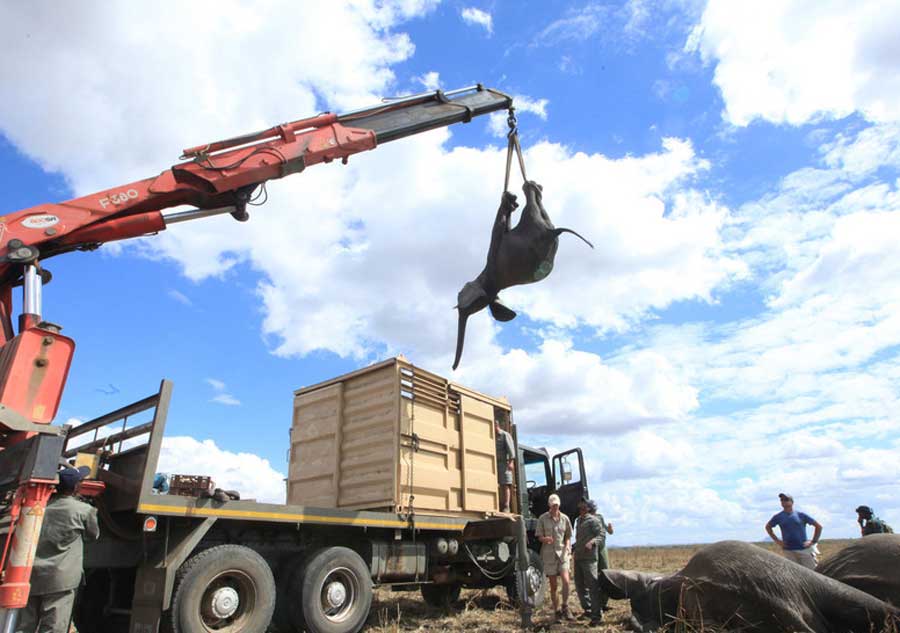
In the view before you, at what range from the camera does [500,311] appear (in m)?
7.88

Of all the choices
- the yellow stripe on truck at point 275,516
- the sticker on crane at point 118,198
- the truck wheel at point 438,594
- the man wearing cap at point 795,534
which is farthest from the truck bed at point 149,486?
the man wearing cap at point 795,534

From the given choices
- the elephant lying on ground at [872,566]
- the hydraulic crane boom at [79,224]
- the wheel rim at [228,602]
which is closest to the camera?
the hydraulic crane boom at [79,224]

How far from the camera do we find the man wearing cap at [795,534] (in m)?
8.34

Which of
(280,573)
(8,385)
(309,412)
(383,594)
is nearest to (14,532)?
(8,385)

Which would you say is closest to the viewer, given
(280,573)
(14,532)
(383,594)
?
(14,532)

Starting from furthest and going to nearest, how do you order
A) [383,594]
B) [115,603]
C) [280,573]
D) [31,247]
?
[383,594], [280,573], [115,603], [31,247]

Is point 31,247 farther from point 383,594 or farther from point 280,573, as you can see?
point 383,594

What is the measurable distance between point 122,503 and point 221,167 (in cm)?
348

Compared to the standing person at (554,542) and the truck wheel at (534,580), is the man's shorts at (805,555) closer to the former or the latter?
the standing person at (554,542)

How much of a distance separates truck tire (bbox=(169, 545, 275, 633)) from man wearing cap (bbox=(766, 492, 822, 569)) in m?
6.70

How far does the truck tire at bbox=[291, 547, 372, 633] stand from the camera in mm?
6234

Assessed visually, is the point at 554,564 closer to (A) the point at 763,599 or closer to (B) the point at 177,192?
(A) the point at 763,599

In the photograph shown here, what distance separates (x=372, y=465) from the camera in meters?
8.12

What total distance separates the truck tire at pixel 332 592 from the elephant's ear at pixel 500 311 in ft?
10.8
